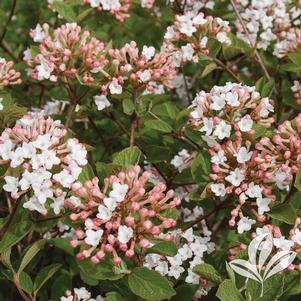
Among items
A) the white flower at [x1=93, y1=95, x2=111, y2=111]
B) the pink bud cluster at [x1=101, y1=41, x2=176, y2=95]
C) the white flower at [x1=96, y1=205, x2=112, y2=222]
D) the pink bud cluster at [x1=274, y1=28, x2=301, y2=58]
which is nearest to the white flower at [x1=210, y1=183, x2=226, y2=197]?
the white flower at [x1=96, y1=205, x2=112, y2=222]

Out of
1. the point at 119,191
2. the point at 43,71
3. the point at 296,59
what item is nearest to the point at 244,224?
the point at 119,191

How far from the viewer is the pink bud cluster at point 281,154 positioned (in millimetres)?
1713

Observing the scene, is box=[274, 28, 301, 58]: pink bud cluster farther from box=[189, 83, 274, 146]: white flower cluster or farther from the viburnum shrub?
box=[189, 83, 274, 146]: white flower cluster

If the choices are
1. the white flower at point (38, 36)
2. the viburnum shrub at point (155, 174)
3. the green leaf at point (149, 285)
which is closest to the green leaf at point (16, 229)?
the viburnum shrub at point (155, 174)

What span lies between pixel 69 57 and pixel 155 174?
510 mm

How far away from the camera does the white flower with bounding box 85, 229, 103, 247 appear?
61.9 inches

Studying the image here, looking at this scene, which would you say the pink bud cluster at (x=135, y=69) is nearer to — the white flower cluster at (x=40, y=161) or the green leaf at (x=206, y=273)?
the white flower cluster at (x=40, y=161)

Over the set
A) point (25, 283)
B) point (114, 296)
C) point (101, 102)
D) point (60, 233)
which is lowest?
point (60, 233)

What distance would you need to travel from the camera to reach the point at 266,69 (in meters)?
2.54

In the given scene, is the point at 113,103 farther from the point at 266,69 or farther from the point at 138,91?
the point at 266,69

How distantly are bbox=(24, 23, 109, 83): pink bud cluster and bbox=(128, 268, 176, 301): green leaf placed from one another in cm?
74

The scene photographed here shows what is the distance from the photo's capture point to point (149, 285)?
1.57 meters

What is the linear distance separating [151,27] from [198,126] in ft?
3.67

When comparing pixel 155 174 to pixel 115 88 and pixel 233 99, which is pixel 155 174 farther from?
pixel 233 99
